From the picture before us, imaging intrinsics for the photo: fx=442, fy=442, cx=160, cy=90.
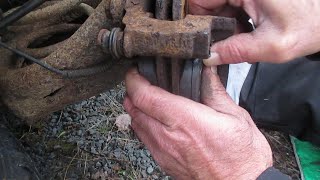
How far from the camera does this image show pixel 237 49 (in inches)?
36.4

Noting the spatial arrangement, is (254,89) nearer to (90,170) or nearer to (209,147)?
(90,170)

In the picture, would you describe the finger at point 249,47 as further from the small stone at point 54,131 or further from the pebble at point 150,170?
the small stone at point 54,131

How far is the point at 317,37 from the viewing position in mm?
1059

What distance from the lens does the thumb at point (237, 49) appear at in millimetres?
921

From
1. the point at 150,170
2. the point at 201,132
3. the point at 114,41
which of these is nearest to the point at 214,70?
the point at 201,132

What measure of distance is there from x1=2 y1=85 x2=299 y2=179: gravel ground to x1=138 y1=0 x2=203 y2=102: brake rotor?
69 cm

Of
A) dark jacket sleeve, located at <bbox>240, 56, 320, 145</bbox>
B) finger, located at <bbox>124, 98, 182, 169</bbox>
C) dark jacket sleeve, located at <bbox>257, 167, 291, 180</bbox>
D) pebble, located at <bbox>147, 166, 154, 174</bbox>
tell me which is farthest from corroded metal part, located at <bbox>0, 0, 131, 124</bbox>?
dark jacket sleeve, located at <bbox>240, 56, 320, 145</bbox>

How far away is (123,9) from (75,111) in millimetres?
889

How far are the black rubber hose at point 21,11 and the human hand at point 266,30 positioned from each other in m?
0.35

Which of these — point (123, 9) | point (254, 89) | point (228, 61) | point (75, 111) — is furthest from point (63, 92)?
point (254, 89)

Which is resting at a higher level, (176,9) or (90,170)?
(176,9)

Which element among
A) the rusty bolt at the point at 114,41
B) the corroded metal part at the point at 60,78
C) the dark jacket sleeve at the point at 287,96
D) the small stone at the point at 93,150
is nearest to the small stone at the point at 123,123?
the small stone at the point at 93,150

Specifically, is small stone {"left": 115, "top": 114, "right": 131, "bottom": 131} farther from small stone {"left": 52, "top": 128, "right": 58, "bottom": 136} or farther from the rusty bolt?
the rusty bolt

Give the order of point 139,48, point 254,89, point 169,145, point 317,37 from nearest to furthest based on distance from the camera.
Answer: point 139,48
point 169,145
point 317,37
point 254,89
